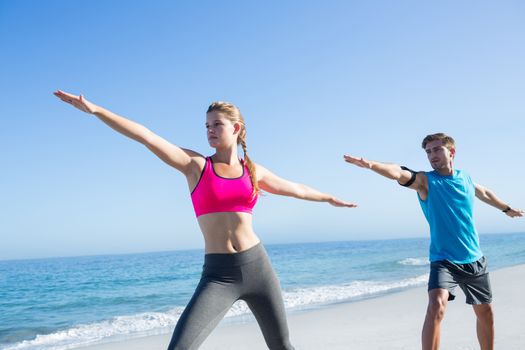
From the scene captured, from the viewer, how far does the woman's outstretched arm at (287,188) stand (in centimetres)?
367

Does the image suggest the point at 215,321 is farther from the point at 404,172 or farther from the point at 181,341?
the point at 404,172

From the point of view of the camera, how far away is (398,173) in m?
4.34

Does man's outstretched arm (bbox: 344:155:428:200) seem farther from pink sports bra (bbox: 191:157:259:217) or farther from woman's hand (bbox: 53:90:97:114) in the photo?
woman's hand (bbox: 53:90:97:114)

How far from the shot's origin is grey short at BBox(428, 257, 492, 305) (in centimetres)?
418

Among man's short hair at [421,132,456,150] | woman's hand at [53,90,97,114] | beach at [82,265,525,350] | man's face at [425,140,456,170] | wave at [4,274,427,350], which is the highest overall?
woman's hand at [53,90,97,114]

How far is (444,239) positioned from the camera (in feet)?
14.1

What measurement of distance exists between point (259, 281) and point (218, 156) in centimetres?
91

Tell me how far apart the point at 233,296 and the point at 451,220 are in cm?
223

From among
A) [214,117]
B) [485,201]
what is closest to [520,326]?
[485,201]

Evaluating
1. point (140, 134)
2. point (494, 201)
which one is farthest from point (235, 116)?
point (494, 201)

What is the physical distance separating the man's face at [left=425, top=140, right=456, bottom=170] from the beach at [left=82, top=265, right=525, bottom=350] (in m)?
2.02

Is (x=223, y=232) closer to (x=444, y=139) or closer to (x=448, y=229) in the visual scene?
(x=448, y=229)

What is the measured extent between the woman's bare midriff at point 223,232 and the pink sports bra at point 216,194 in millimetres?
Result: 40

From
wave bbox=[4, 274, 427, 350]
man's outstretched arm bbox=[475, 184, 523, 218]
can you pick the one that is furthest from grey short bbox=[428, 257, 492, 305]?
wave bbox=[4, 274, 427, 350]
